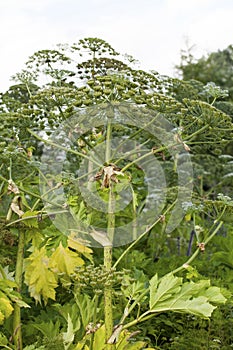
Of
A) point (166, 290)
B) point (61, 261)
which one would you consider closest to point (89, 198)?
point (61, 261)

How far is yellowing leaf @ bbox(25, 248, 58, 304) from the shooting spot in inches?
135

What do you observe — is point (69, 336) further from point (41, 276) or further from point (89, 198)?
point (89, 198)

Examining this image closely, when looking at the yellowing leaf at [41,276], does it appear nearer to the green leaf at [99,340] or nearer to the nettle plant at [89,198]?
the nettle plant at [89,198]

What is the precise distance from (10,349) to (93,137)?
1.20m

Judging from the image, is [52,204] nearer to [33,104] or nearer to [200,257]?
[33,104]

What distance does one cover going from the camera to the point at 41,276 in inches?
135

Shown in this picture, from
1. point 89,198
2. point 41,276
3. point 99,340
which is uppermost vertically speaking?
point 89,198

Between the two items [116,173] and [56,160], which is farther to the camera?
[56,160]

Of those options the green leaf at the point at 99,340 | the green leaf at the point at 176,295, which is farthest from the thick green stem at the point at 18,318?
the green leaf at the point at 176,295

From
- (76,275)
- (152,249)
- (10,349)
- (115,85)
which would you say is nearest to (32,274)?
(10,349)

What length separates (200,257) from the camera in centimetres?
498

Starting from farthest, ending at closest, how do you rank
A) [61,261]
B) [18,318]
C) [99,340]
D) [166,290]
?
[61,261]
[18,318]
[99,340]
[166,290]

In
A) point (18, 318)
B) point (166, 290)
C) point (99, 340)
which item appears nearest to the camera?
point (166, 290)

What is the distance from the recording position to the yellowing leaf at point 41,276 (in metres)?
3.42
